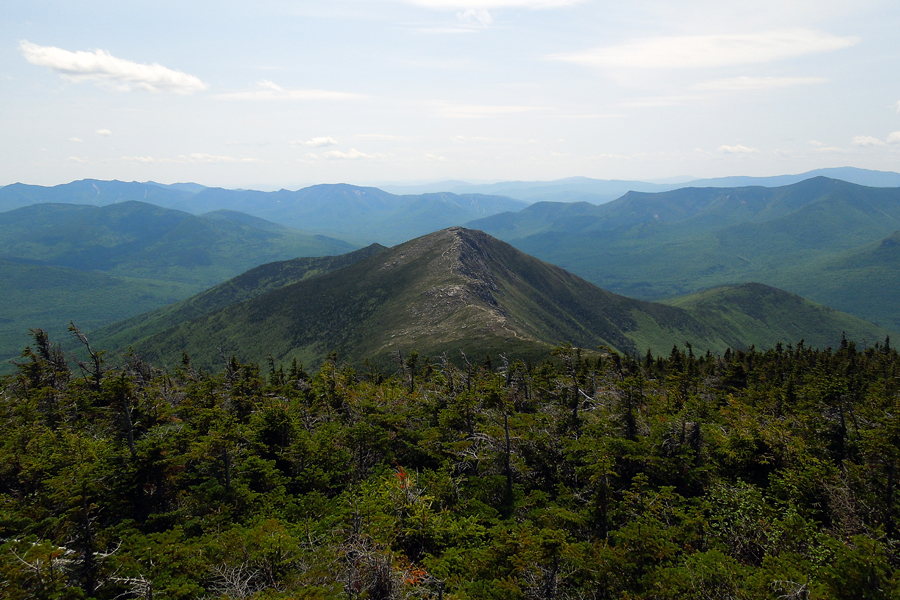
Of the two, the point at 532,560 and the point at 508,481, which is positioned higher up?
the point at 532,560

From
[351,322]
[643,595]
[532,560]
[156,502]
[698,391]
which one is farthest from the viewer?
[351,322]

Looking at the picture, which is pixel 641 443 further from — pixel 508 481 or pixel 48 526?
pixel 48 526

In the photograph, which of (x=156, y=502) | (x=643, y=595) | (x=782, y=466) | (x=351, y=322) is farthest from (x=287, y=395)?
(x=351, y=322)

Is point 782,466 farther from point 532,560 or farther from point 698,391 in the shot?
point 698,391

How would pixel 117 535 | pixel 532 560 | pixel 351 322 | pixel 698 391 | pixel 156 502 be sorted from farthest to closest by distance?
pixel 351 322 < pixel 698 391 < pixel 156 502 < pixel 117 535 < pixel 532 560

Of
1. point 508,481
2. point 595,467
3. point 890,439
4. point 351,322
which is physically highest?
point 890,439

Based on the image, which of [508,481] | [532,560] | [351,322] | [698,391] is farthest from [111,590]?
[351,322]

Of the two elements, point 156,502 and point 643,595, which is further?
point 156,502
